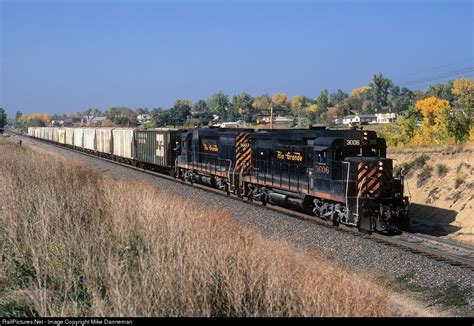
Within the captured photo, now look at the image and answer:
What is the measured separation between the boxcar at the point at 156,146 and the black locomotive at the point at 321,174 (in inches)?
309

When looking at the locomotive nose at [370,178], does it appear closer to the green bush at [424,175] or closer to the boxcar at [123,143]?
the green bush at [424,175]

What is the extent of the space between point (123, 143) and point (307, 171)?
91.6 ft

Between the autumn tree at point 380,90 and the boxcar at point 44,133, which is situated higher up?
the autumn tree at point 380,90

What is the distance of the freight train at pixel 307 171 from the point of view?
1620 cm

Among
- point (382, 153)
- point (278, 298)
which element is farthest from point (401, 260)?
point (278, 298)

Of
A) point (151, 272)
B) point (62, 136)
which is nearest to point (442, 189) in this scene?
point (151, 272)

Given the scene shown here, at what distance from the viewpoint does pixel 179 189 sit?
84.7 feet

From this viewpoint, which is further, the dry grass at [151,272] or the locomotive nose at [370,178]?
the locomotive nose at [370,178]

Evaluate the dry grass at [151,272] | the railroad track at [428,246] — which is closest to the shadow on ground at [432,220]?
the railroad track at [428,246]

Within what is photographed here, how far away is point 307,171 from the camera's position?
18625 mm

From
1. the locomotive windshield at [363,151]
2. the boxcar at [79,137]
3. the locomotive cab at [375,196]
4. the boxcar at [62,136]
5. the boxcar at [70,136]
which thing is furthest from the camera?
the boxcar at [62,136]

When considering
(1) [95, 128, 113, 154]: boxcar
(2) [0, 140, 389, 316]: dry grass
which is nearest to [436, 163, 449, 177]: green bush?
(2) [0, 140, 389, 316]: dry grass

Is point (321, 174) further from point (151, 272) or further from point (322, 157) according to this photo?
point (151, 272)

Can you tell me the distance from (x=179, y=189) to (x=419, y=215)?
424 inches
